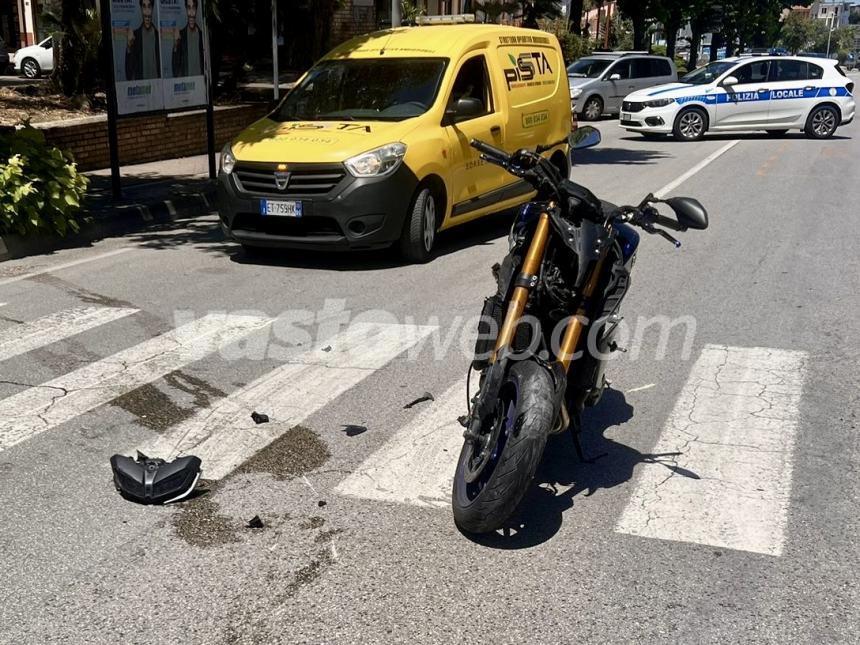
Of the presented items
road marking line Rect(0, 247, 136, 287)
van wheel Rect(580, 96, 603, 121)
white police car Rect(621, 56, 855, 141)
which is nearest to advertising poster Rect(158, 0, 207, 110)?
road marking line Rect(0, 247, 136, 287)

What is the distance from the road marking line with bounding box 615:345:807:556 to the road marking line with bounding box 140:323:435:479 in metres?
1.87

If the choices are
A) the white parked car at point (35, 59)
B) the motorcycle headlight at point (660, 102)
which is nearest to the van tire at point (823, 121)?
the motorcycle headlight at point (660, 102)

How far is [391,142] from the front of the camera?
9.39 metres

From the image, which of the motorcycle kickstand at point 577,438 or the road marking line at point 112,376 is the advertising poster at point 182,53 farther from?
the motorcycle kickstand at point 577,438

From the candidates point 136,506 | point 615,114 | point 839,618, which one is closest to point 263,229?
point 136,506

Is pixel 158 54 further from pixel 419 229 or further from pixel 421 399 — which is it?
pixel 421 399

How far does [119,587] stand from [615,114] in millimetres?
26549

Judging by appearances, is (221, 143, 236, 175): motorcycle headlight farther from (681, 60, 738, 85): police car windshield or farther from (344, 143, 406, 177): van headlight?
(681, 60, 738, 85): police car windshield

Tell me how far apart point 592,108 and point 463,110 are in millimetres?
18932

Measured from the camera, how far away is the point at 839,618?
373cm

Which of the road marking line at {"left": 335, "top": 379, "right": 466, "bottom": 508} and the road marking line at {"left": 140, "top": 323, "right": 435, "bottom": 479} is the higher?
the road marking line at {"left": 140, "top": 323, "right": 435, "bottom": 479}

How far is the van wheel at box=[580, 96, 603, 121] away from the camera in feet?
90.5

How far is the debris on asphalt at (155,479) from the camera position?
15.1 feet

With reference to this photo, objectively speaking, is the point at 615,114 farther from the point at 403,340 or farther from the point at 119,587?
the point at 119,587
